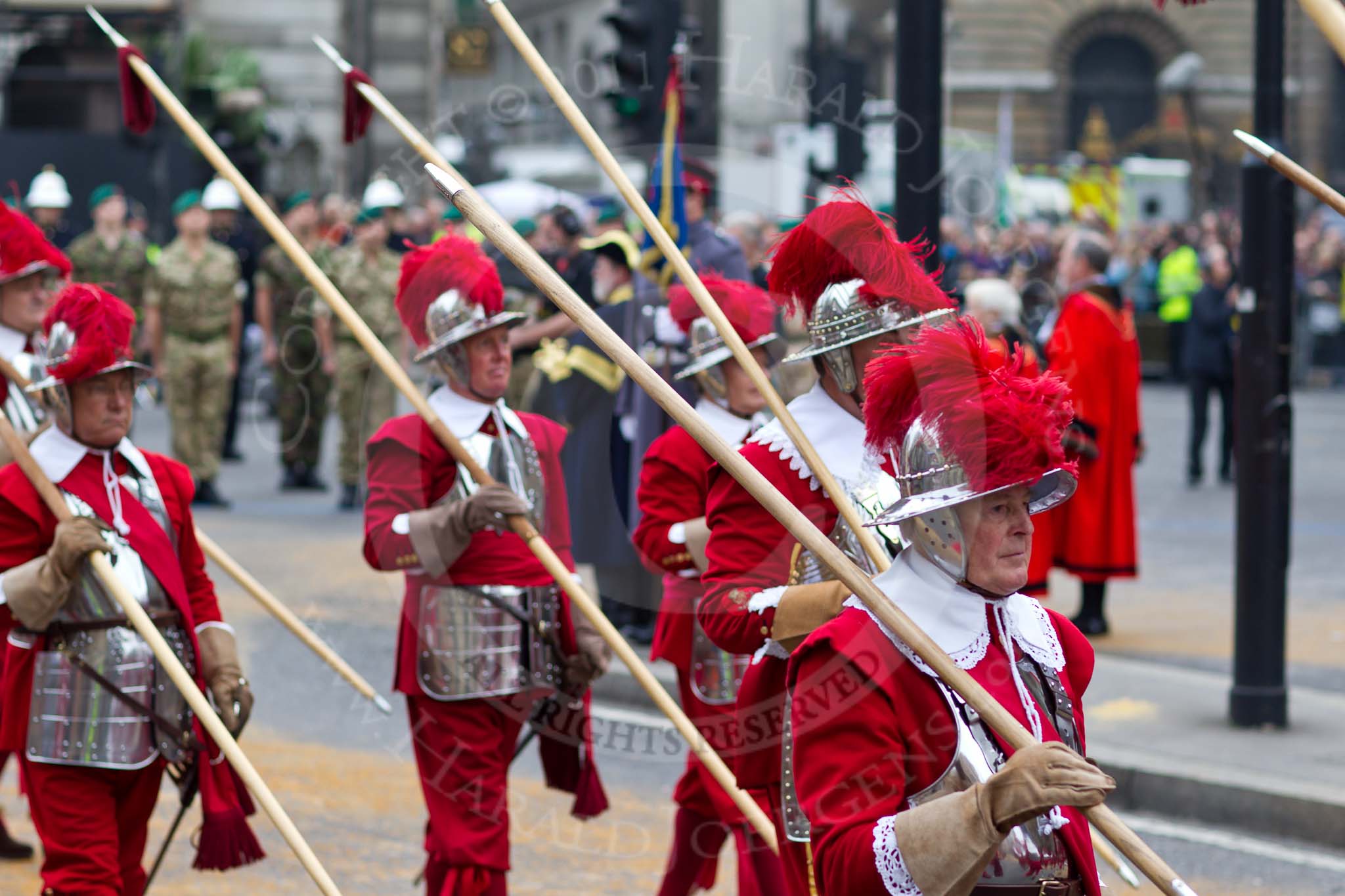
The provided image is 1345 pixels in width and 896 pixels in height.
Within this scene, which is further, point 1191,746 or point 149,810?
point 1191,746

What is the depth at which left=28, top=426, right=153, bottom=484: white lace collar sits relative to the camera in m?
4.80

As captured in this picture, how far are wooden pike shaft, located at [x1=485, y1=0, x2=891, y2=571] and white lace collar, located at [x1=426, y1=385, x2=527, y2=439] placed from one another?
942 millimetres

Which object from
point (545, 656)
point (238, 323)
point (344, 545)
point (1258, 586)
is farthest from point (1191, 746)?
point (238, 323)

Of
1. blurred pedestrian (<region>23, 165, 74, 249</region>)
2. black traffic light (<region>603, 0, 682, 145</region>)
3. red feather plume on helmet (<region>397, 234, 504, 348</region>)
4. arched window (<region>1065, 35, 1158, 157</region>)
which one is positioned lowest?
red feather plume on helmet (<region>397, 234, 504, 348</region>)

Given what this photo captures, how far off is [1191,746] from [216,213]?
10642mm

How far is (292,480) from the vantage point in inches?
597

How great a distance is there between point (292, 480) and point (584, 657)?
1008 cm

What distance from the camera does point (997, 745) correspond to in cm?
299

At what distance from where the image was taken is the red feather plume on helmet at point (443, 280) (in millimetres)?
5320

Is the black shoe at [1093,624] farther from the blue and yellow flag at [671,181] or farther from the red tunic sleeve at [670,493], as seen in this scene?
the red tunic sleeve at [670,493]

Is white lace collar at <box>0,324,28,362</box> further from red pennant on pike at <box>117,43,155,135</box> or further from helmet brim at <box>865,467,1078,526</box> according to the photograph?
helmet brim at <box>865,467,1078,526</box>

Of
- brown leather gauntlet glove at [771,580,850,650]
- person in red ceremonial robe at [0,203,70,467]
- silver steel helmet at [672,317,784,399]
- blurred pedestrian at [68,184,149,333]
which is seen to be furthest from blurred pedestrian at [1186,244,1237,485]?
brown leather gauntlet glove at [771,580,850,650]

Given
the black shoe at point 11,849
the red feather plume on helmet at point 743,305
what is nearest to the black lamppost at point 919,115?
the red feather plume on helmet at point 743,305

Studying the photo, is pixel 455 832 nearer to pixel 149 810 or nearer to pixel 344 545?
pixel 149 810
